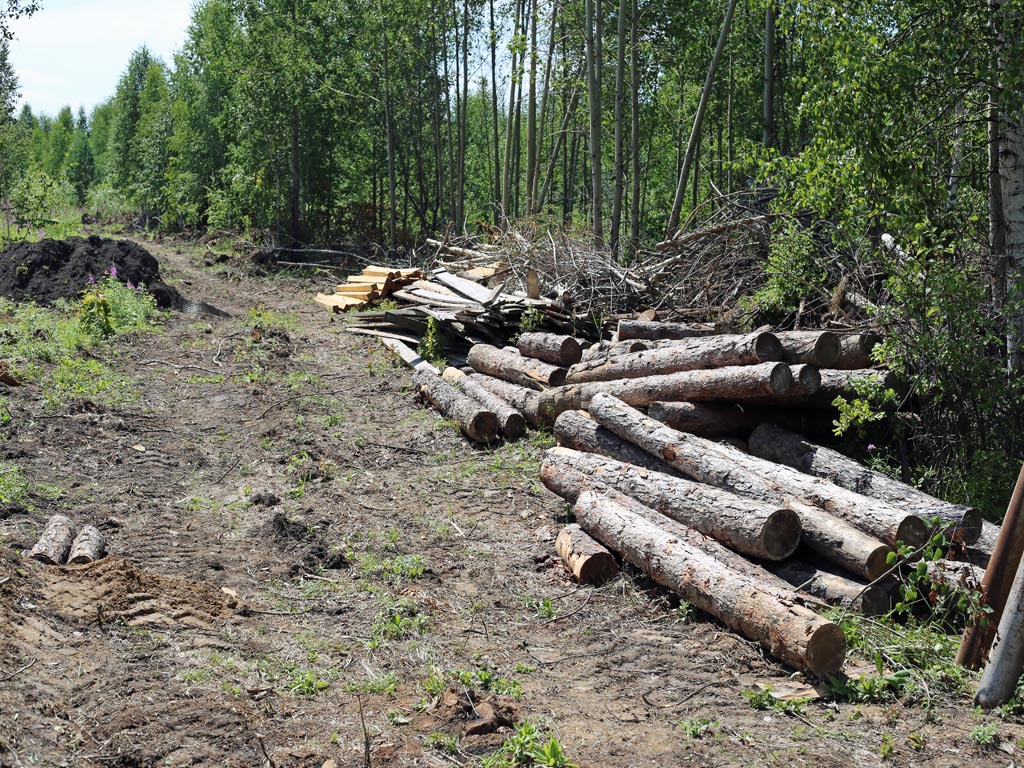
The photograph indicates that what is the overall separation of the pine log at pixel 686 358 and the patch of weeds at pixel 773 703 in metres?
3.59

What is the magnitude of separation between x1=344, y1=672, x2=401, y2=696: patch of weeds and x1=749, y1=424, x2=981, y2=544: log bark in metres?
3.78

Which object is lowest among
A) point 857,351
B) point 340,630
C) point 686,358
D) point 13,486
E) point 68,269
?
point 340,630

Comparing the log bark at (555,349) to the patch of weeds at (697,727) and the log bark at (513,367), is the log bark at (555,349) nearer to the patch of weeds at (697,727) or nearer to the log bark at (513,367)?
the log bark at (513,367)

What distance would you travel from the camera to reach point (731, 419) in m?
8.07

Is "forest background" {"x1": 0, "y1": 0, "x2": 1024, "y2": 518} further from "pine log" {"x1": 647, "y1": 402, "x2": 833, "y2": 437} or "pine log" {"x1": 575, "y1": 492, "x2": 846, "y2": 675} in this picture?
"pine log" {"x1": 575, "y1": 492, "x2": 846, "y2": 675}

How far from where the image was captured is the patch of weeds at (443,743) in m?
4.20

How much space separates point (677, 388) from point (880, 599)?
2.97 m

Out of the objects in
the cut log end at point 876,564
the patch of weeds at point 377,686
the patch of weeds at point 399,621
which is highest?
the cut log end at point 876,564

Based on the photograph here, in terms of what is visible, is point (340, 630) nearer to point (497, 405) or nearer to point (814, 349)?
point (814, 349)

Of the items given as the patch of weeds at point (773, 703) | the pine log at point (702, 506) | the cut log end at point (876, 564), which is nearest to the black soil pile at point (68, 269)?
the pine log at point (702, 506)

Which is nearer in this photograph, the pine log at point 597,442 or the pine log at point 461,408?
the pine log at point 597,442

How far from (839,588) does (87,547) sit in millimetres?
5212

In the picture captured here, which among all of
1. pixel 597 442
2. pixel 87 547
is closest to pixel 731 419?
pixel 597 442

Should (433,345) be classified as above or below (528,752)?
above
